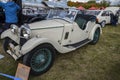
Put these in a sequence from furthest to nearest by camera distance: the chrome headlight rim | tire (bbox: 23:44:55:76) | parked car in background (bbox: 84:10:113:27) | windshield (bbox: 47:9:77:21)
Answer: parked car in background (bbox: 84:10:113:27), windshield (bbox: 47:9:77:21), the chrome headlight rim, tire (bbox: 23:44:55:76)

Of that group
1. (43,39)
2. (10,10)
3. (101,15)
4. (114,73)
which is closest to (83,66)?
(114,73)

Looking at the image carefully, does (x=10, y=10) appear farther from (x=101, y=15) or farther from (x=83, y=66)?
(x=101, y=15)

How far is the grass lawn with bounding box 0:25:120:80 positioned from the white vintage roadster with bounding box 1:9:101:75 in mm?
310

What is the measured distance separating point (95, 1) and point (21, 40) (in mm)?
23293

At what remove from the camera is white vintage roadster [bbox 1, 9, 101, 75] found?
3.18 meters

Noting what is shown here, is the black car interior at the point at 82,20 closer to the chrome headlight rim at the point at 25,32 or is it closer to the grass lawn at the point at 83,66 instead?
the grass lawn at the point at 83,66

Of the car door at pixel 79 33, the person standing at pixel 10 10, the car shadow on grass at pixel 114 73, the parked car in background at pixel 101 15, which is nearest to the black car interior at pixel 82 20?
the car door at pixel 79 33

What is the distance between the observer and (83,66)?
396cm

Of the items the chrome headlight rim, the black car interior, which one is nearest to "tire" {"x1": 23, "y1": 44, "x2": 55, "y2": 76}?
the chrome headlight rim

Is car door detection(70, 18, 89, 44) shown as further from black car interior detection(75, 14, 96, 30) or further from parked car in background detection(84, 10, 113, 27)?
parked car in background detection(84, 10, 113, 27)

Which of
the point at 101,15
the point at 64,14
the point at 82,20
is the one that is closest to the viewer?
the point at 64,14

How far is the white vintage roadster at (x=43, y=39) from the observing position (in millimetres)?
3185

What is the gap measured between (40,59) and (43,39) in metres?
0.51

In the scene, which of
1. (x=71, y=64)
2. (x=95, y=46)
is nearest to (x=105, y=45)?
(x=95, y=46)
